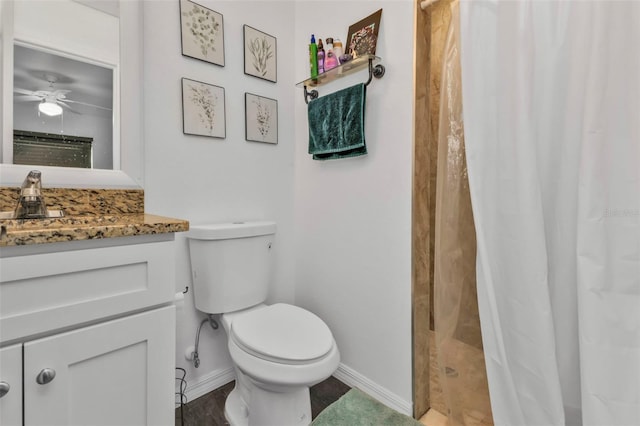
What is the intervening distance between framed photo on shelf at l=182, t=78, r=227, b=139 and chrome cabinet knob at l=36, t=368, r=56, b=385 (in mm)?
1026

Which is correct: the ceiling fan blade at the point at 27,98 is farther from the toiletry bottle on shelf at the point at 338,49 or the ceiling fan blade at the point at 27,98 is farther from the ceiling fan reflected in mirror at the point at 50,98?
the toiletry bottle on shelf at the point at 338,49

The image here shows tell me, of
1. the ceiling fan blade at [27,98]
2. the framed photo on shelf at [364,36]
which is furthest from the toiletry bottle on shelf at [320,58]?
the ceiling fan blade at [27,98]

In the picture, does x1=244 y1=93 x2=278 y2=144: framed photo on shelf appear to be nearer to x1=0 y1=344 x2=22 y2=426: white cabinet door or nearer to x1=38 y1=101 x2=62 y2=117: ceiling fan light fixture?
x1=38 y1=101 x2=62 y2=117: ceiling fan light fixture

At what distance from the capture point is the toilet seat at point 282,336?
1.04m

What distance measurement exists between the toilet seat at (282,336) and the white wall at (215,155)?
397 millimetres

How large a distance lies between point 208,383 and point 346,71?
5.48ft

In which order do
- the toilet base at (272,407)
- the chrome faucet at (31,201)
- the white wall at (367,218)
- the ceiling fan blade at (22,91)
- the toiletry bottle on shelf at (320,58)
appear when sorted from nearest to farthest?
the chrome faucet at (31,201), the ceiling fan blade at (22,91), the toilet base at (272,407), the white wall at (367,218), the toiletry bottle on shelf at (320,58)

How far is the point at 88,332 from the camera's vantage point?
0.69 metres

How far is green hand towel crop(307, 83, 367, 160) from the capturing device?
1408mm

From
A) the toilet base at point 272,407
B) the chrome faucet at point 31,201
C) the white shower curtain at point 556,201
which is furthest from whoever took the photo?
the toilet base at point 272,407

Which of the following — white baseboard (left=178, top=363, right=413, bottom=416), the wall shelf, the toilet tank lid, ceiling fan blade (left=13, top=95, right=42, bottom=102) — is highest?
the wall shelf

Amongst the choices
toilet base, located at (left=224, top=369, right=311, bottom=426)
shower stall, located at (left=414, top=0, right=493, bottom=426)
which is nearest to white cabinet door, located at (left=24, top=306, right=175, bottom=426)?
toilet base, located at (left=224, top=369, right=311, bottom=426)

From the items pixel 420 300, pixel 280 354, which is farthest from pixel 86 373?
pixel 420 300

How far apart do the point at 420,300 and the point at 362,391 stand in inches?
22.6
